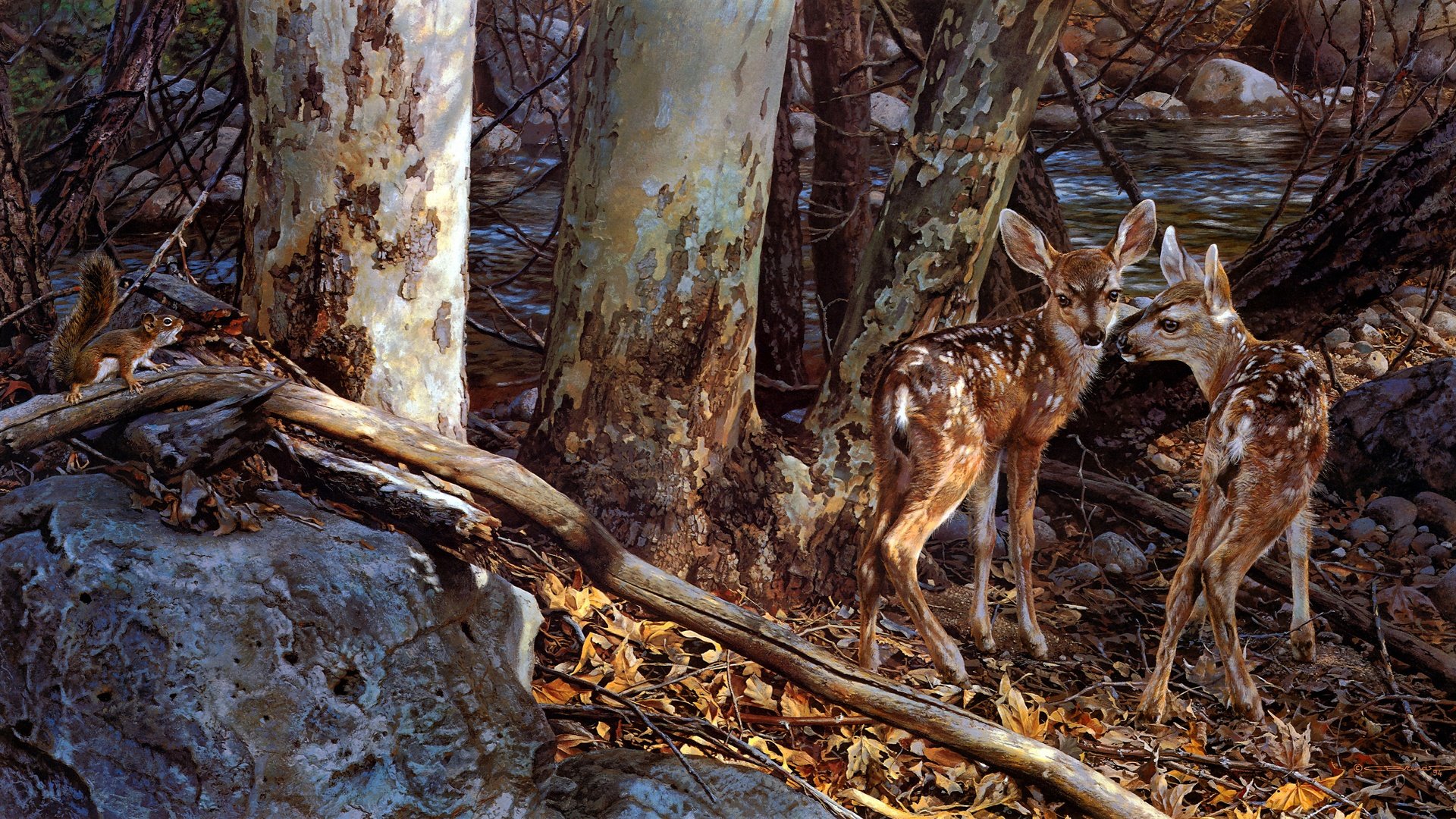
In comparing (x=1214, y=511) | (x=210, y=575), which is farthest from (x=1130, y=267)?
(x=210, y=575)

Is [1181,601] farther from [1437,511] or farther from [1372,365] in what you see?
[1372,365]

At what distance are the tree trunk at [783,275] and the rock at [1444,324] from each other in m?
3.11

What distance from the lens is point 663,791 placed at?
246 centimetres

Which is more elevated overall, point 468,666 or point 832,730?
point 468,666

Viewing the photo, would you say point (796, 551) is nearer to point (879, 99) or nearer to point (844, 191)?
point (844, 191)

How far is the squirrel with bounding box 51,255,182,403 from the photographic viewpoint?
98.8 inches

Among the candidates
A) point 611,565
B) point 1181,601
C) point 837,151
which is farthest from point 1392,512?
point 611,565

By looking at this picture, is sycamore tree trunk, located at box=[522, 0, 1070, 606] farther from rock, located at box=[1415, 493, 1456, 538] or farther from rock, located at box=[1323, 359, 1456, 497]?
rock, located at box=[1415, 493, 1456, 538]

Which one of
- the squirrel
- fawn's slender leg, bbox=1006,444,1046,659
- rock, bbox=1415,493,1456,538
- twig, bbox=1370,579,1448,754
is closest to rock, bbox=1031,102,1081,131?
rock, bbox=1415,493,1456,538

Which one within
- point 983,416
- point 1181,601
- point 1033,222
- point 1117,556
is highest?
point 1033,222

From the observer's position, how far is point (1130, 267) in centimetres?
371

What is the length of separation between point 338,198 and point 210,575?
43.2 inches

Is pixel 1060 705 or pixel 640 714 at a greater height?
pixel 640 714

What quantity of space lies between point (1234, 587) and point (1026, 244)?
1.19 meters
